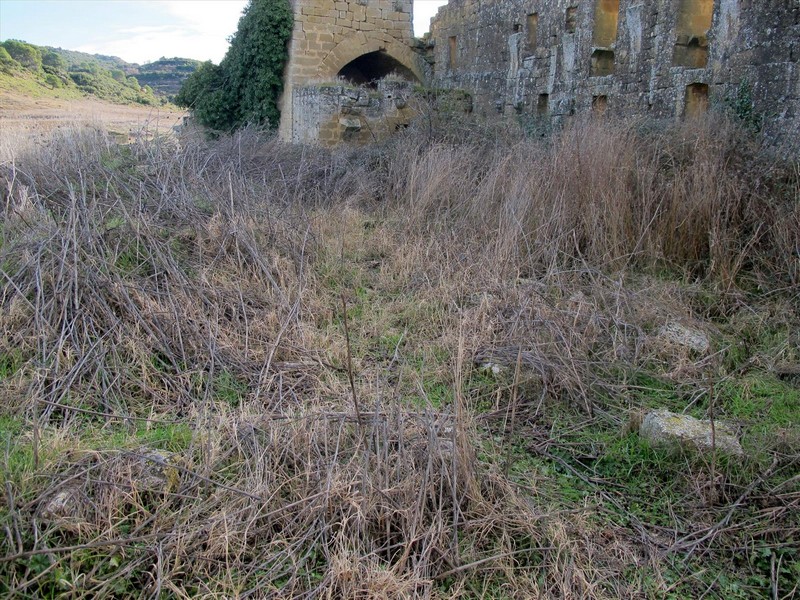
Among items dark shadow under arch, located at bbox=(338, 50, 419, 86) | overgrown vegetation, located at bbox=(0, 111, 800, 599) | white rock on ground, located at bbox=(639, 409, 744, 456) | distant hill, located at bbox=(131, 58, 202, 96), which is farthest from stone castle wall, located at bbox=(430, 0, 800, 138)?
distant hill, located at bbox=(131, 58, 202, 96)

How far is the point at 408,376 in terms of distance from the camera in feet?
12.9

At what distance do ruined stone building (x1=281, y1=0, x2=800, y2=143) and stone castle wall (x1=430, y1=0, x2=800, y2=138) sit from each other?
15 millimetres

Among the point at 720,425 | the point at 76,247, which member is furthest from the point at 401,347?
the point at 76,247

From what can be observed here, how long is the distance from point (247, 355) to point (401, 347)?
101cm

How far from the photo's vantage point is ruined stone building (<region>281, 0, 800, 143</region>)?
6.68 metres

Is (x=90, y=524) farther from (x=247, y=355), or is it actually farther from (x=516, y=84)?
(x=516, y=84)

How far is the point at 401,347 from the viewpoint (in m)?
4.38

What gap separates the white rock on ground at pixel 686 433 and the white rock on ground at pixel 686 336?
2.97ft

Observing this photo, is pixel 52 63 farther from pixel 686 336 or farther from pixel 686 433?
pixel 686 433

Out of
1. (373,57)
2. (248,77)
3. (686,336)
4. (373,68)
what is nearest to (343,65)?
(373,57)

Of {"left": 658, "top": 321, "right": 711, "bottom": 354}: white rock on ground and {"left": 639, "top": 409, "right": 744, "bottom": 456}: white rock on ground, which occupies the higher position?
{"left": 658, "top": 321, "right": 711, "bottom": 354}: white rock on ground

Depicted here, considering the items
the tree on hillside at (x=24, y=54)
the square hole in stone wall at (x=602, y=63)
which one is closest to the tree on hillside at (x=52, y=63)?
the tree on hillside at (x=24, y=54)

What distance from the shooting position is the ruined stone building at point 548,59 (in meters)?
6.68

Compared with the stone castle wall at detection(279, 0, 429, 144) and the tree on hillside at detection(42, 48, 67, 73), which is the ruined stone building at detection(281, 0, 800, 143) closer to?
the stone castle wall at detection(279, 0, 429, 144)
